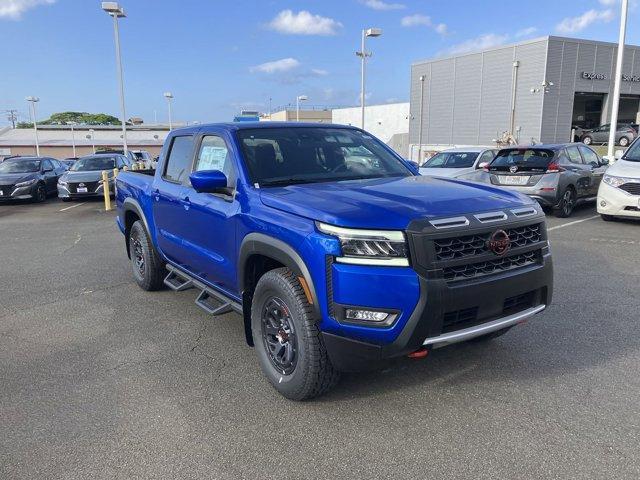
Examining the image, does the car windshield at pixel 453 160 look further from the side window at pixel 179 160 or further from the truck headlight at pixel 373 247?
the truck headlight at pixel 373 247

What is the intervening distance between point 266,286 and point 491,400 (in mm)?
1657

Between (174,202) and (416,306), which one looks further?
(174,202)

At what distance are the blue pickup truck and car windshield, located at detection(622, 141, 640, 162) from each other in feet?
25.0

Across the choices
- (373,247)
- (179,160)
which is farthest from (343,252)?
(179,160)

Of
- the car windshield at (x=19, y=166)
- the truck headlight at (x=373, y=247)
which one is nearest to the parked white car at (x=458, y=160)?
the truck headlight at (x=373, y=247)

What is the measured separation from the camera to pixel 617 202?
9711mm

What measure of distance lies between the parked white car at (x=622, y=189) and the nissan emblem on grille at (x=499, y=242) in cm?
770

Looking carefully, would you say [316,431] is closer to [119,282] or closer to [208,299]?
[208,299]

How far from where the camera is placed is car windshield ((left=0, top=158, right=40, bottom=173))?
1691cm

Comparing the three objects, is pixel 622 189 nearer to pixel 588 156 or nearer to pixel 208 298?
pixel 588 156

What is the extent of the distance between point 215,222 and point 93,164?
49.3 feet

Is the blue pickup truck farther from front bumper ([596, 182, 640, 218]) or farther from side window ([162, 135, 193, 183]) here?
front bumper ([596, 182, 640, 218])

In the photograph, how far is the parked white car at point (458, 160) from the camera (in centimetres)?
1373

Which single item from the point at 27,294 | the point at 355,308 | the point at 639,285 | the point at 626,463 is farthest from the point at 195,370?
the point at 639,285
